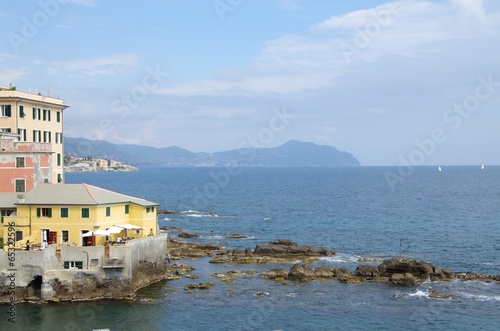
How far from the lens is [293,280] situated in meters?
66.4

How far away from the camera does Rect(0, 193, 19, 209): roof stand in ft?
195

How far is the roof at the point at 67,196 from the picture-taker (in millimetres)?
57750

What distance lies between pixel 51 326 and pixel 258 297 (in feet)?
67.6

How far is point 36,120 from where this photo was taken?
2876 inches

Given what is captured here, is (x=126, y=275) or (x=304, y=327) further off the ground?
(x=126, y=275)

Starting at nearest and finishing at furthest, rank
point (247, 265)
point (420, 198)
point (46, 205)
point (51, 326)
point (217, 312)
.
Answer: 1. point (51, 326)
2. point (217, 312)
3. point (46, 205)
4. point (247, 265)
5. point (420, 198)

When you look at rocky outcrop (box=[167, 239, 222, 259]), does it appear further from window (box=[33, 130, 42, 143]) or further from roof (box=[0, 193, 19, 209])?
roof (box=[0, 193, 19, 209])

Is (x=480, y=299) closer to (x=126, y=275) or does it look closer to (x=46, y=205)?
(x=126, y=275)

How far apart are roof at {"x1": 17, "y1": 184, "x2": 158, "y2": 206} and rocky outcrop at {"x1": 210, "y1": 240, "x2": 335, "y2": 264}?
23.2 metres

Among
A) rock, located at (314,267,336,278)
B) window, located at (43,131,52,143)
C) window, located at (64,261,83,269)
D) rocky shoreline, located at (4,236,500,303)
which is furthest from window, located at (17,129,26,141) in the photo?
rock, located at (314,267,336,278)

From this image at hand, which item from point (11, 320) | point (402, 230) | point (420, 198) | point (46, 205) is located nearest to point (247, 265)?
point (46, 205)

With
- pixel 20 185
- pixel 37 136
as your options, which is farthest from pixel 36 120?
pixel 20 185

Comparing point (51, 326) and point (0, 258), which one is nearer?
point (51, 326)

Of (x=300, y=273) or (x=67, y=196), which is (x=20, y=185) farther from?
(x=300, y=273)
